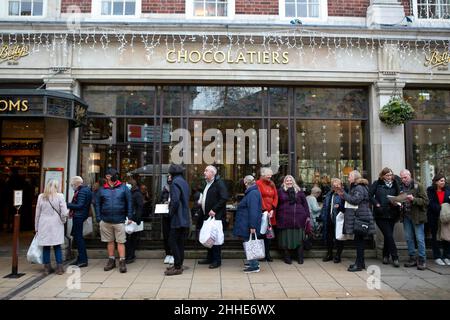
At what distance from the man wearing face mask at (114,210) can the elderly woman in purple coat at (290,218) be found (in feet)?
9.68

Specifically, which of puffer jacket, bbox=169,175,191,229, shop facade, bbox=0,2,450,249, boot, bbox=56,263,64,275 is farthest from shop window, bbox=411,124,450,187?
boot, bbox=56,263,64,275

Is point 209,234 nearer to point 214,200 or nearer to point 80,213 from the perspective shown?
point 214,200

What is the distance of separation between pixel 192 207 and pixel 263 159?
77.0 inches

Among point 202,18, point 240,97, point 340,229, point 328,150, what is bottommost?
point 340,229

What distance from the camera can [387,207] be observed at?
291 inches

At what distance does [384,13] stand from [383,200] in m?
4.27

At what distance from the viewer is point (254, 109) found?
8.98 metres

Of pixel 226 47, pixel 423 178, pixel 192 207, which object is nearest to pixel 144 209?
pixel 192 207

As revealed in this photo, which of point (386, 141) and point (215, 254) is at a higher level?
point (386, 141)

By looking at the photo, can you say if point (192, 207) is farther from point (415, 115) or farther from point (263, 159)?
point (415, 115)

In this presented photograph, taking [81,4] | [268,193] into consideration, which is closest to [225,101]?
[268,193]

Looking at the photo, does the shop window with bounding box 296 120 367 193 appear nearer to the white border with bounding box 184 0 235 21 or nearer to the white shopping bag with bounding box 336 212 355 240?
the white shopping bag with bounding box 336 212 355 240

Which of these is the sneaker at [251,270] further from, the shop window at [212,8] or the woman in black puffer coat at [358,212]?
the shop window at [212,8]

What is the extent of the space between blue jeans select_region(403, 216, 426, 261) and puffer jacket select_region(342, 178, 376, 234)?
3.52 ft
